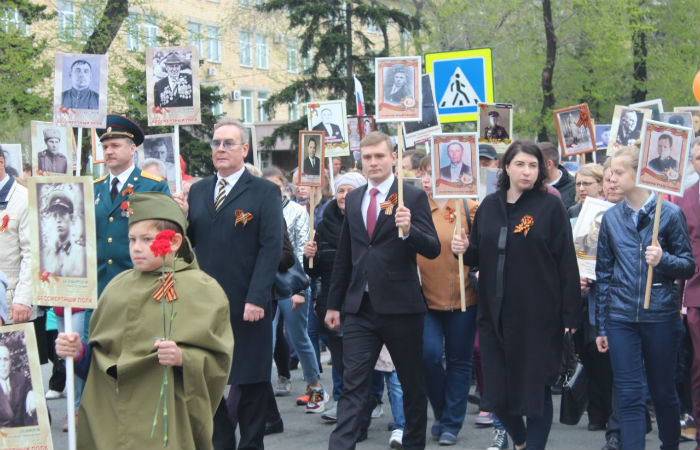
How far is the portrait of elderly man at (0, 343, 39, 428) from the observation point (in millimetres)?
5086

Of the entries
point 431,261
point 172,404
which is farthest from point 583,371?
point 172,404

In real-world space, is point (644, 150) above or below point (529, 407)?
above

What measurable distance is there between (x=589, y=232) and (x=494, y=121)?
2.58 metres

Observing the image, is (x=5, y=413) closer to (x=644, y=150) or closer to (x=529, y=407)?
(x=529, y=407)

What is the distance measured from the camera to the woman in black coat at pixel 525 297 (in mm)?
6395

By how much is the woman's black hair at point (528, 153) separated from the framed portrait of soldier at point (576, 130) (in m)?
5.03

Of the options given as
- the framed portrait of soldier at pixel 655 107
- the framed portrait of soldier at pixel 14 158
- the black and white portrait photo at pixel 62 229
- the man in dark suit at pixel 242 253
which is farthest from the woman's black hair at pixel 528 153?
the framed portrait of soldier at pixel 14 158

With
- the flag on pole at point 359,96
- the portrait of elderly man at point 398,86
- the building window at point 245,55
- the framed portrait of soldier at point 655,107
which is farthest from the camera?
the building window at point 245,55

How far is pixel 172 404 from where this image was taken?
15.2 ft

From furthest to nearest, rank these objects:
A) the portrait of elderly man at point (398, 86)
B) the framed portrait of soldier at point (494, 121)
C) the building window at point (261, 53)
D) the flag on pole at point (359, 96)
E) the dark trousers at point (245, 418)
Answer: the building window at point (261, 53)
the flag on pole at point (359, 96)
the framed portrait of soldier at point (494, 121)
the portrait of elderly man at point (398, 86)
the dark trousers at point (245, 418)

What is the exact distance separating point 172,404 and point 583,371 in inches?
170

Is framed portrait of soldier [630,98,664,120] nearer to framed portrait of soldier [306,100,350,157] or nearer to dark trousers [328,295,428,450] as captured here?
A: framed portrait of soldier [306,100,350,157]

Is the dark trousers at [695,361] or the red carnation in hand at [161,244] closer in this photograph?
the red carnation in hand at [161,244]

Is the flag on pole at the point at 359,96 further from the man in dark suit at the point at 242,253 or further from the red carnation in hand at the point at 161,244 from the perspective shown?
the red carnation in hand at the point at 161,244
